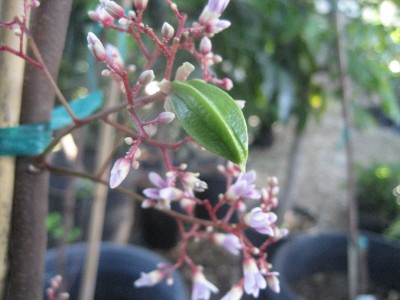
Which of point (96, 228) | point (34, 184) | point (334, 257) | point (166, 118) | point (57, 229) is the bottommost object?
point (57, 229)

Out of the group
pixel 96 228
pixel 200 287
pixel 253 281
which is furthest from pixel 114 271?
pixel 253 281

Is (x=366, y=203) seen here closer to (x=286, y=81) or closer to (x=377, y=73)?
(x=377, y=73)

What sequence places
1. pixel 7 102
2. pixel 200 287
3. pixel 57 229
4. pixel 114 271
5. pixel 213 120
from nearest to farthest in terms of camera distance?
pixel 213 120 → pixel 7 102 → pixel 200 287 → pixel 114 271 → pixel 57 229

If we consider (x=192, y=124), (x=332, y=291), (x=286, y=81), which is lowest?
(x=332, y=291)

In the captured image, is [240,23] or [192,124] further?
[240,23]

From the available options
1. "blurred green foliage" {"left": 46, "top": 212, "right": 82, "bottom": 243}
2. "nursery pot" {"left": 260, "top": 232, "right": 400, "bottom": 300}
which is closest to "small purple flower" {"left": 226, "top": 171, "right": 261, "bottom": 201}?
"nursery pot" {"left": 260, "top": 232, "right": 400, "bottom": 300}

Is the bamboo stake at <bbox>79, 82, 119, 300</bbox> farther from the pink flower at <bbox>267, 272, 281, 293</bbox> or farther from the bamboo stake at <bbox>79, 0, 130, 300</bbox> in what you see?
the pink flower at <bbox>267, 272, 281, 293</bbox>

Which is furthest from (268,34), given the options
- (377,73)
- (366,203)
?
(366,203)

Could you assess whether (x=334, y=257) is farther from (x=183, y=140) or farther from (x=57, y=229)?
(x=183, y=140)
